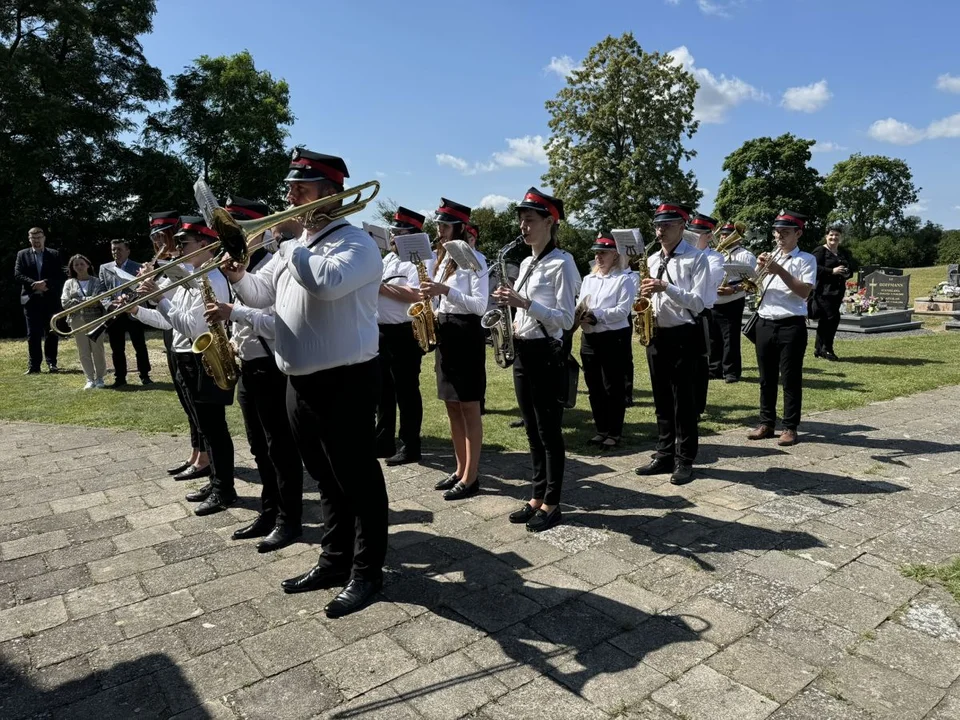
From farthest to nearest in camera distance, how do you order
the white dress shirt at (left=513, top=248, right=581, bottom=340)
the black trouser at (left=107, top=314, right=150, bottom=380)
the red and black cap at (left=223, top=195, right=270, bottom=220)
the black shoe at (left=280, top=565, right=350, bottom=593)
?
1. the black trouser at (left=107, top=314, right=150, bottom=380)
2. the white dress shirt at (left=513, top=248, right=581, bottom=340)
3. the red and black cap at (left=223, top=195, right=270, bottom=220)
4. the black shoe at (left=280, top=565, right=350, bottom=593)

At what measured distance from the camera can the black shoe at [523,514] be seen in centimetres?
473

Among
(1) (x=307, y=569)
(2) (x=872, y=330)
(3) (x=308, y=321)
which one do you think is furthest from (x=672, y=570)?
(2) (x=872, y=330)

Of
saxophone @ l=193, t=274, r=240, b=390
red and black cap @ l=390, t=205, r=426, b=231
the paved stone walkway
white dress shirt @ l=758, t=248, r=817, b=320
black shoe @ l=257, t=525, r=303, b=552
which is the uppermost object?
red and black cap @ l=390, t=205, r=426, b=231

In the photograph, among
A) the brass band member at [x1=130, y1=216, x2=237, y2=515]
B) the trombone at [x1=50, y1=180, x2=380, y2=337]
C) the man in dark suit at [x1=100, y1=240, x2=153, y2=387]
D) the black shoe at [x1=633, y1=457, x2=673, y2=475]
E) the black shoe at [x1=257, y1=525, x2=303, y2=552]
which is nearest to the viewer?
the trombone at [x1=50, y1=180, x2=380, y2=337]

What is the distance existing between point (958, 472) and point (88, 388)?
12.2 m

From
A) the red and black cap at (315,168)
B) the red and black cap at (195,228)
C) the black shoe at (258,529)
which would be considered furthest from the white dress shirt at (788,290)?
the red and black cap at (195,228)

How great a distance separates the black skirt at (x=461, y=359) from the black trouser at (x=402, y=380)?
786mm

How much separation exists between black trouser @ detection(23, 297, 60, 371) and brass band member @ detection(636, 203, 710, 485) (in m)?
12.0

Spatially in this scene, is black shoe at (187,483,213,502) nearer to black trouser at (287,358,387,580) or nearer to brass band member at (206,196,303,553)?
brass band member at (206,196,303,553)

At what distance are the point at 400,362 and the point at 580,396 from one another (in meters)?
4.35

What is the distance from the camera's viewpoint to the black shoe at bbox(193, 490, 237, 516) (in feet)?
17.0

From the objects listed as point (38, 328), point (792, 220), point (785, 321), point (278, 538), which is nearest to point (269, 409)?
point (278, 538)

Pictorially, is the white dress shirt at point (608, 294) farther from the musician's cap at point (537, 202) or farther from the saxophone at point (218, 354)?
the saxophone at point (218, 354)

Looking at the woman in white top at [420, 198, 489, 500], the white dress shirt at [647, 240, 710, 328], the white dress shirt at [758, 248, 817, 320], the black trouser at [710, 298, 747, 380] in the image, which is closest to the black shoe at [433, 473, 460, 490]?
the woman in white top at [420, 198, 489, 500]
